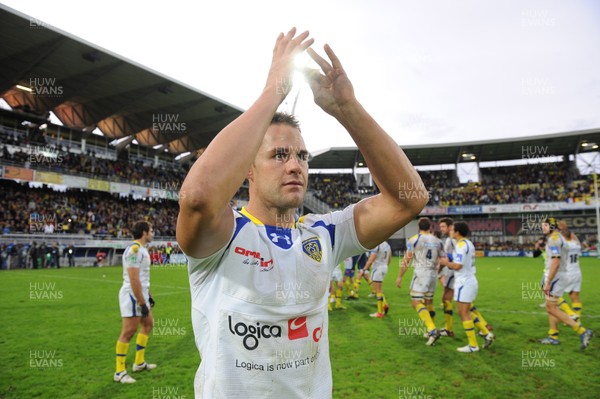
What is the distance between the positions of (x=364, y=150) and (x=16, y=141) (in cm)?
3828

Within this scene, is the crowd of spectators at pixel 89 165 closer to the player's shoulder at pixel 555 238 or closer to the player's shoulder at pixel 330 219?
the player's shoulder at pixel 555 238

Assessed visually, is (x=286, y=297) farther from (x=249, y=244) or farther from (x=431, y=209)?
(x=431, y=209)

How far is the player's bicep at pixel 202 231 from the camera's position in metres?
1.41

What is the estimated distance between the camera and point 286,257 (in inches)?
73.0

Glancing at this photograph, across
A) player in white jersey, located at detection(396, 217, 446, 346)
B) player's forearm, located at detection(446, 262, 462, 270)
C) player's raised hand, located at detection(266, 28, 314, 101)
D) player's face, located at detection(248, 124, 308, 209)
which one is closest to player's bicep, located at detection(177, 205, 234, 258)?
player's face, located at detection(248, 124, 308, 209)

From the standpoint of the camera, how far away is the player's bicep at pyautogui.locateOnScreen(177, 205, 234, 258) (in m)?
1.41

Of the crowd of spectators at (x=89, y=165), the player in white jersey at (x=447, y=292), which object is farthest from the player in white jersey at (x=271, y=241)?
the crowd of spectators at (x=89, y=165)

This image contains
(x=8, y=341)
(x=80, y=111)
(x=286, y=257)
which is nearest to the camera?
(x=286, y=257)

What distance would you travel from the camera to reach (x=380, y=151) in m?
1.83

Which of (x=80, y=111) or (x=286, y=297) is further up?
(x=80, y=111)

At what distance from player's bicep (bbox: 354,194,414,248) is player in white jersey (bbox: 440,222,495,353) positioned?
22.1ft

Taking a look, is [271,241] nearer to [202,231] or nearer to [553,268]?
[202,231]

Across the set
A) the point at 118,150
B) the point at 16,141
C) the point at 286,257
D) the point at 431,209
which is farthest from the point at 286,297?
the point at 431,209

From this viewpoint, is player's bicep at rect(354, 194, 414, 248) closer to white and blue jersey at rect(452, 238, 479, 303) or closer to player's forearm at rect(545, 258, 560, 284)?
white and blue jersey at rect(452, 238, 479, 303)
